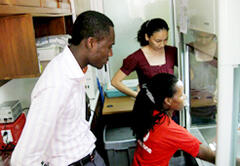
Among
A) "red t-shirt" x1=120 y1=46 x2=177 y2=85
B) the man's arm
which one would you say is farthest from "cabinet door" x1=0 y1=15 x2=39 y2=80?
"red t-shirt" x1=120 y1=46 x2=177 y2=85

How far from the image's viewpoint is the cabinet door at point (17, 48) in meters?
1.11

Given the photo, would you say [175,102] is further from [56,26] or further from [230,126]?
[56,26]

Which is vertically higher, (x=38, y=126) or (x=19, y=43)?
(x=19, y=43)

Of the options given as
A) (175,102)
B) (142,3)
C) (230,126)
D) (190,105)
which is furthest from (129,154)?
(142,3)

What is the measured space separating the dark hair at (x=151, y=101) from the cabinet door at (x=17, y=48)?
628mm

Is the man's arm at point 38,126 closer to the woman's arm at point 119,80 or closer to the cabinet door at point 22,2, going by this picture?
the cabinet door at point 22,2

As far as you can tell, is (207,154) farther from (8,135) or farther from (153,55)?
(8,135)

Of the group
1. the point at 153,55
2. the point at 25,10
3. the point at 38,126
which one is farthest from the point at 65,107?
the point at 153,55

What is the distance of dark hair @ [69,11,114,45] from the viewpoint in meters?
1.04

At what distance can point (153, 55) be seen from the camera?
2.02 m

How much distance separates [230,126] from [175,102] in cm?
58

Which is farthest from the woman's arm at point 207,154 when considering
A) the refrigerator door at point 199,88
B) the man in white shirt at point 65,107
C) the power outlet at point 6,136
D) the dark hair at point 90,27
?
the power outlet at point 6,136

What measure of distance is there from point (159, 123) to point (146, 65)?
0.69 metres

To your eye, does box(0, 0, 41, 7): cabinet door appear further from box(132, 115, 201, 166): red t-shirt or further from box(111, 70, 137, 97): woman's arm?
box(111, 70, 137, 97): woman's arm
